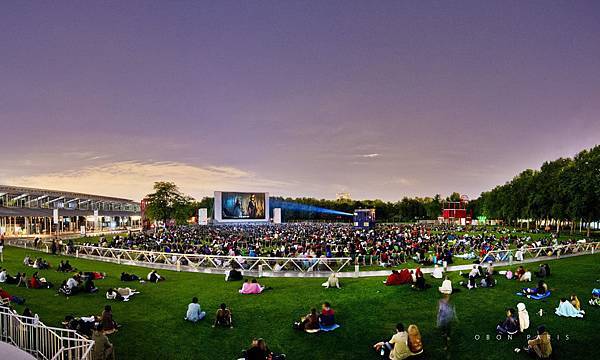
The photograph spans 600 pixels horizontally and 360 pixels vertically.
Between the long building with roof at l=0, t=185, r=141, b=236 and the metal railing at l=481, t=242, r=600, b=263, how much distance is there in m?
38.6

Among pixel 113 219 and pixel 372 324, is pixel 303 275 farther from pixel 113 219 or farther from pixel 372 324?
pixel 113 219

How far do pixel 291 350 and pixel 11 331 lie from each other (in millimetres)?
7423

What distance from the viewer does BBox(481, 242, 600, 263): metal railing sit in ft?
87.0

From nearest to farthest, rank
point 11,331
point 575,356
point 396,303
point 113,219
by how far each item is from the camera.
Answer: point 11,331 → point 575,356 → point 396,303 → point 113,219

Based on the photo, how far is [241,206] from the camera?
8181cm

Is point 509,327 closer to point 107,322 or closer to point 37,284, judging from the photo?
point 107,322

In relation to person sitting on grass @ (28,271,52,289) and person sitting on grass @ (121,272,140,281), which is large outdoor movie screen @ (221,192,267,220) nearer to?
person sitting on grass @ (121,272,140,281)

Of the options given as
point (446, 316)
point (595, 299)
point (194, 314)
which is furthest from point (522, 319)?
point (194, 314)

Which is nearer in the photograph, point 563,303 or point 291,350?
point 291,350

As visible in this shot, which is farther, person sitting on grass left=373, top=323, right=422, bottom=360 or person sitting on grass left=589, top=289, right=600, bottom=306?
person sitting on grass left=589, top=289, right=600, bottom=306

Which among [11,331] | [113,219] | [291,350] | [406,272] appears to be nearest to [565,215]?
[406,272]

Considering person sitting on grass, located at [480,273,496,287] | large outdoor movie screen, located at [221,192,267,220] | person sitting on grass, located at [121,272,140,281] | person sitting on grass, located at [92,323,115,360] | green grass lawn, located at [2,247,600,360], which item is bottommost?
green grass lawn, located at [2,247,600,360]

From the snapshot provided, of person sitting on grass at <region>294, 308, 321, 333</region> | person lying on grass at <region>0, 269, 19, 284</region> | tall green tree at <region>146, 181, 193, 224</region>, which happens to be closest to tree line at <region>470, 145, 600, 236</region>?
person sitting on grass at <region>294, 308, 321, 333</region>

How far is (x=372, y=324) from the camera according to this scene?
45.2ft
